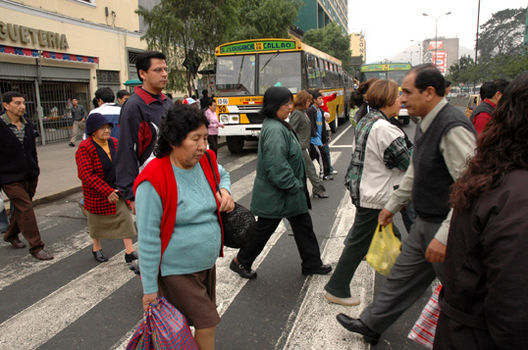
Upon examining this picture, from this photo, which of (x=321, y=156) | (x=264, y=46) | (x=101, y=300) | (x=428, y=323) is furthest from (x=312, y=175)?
(x=264, y=46)

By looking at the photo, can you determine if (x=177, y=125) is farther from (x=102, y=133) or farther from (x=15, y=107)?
(x=15, y=107)

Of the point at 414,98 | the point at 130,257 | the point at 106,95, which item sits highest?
the point at 106,95

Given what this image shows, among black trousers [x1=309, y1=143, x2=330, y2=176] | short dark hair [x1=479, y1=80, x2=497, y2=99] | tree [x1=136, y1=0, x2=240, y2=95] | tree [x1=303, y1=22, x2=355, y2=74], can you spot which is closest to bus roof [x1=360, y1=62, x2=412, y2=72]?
tree [x1=136, y1=0, x2=240, y2=95]

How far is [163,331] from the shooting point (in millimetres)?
1986

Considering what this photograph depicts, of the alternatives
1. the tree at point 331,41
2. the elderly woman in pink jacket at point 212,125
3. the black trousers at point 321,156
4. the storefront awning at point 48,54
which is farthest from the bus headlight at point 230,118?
the tree at point 331,41

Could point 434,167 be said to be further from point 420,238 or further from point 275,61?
point 275,61

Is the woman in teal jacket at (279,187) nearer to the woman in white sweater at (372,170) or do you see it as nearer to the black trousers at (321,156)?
the woman in white sweater at (372,170)

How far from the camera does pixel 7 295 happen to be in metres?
3.98

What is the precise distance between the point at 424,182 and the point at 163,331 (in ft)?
5.21

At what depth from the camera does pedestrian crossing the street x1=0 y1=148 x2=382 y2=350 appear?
10.3 ft

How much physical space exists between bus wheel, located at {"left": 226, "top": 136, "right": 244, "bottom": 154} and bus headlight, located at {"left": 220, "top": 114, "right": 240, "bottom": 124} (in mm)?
625

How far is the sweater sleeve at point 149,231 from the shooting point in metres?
2.12

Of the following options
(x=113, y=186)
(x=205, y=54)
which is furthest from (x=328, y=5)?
(x=113, y=186)

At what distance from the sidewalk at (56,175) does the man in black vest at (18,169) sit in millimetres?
2454
